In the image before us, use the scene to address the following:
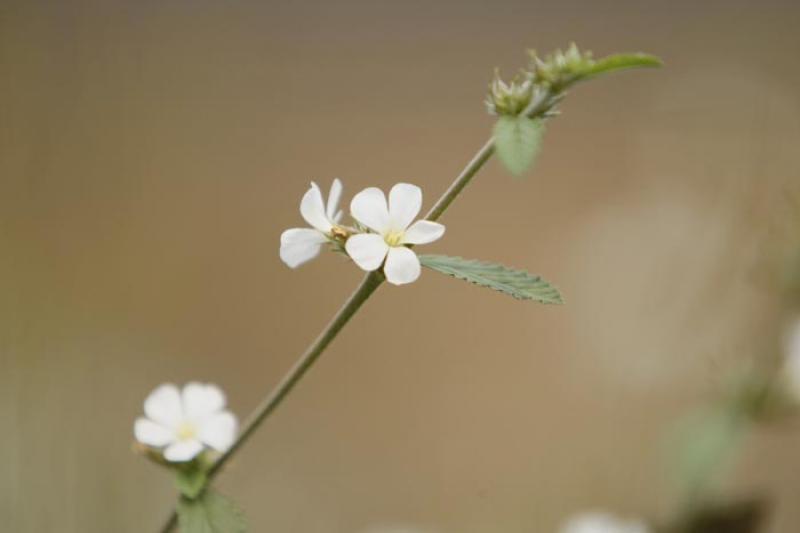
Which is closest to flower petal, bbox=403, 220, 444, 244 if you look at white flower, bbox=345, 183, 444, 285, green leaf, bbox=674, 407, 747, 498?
white flower, bbox=345, 183, 444, 285

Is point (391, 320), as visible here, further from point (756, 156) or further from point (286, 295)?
point (756, 156)

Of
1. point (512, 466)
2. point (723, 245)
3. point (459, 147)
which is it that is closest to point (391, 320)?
point (512, 466)

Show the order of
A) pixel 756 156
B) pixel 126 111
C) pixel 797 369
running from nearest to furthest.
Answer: pixel 797 369, pixel 756 156, pixel 126 111

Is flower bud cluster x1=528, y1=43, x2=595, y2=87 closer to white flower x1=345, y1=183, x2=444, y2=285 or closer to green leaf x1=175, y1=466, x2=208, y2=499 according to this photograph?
white flower x1=345, y1=183, x2=444, y2=285

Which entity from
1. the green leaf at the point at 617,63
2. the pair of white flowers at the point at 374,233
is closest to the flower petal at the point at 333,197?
the pair of white flowers at the point at 374,233

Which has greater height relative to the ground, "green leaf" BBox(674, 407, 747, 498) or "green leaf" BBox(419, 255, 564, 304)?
"green leaf" BBox(674, 407, 747, 498)

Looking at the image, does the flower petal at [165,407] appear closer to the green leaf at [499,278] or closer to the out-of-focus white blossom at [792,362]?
the green leaf at [499,278]
